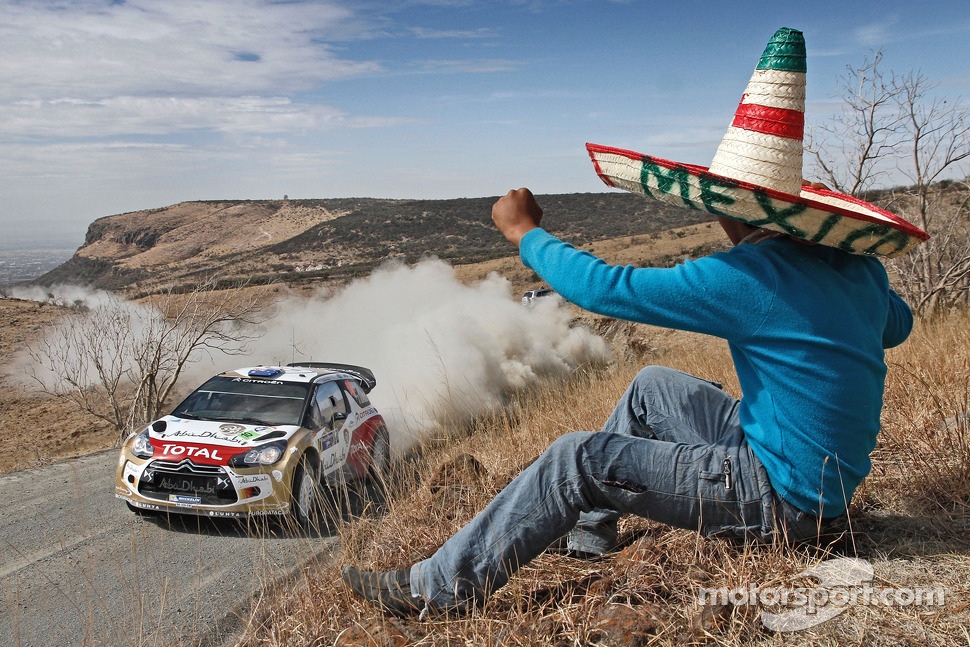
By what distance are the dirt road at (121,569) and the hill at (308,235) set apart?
3922 centimetres

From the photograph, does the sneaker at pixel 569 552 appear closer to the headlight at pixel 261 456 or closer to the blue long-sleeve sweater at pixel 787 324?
the blue long-sleeve sweater at pixel 787 324

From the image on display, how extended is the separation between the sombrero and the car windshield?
19.6 feet

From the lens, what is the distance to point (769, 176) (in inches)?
100

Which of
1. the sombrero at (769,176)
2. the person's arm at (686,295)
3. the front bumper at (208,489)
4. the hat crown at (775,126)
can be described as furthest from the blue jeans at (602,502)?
the front bumper at (208,489)

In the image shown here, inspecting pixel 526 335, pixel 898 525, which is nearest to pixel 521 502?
pixel 898 525

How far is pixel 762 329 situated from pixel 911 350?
495cm

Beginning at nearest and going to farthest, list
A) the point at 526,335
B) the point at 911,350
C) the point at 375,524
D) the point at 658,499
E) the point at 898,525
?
the point at 658,499 → the point at 898,525 → the point at 375,524 → the point at 911,350 → the point at 526,335

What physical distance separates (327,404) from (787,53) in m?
6.77

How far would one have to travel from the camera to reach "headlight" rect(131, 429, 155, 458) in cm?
713

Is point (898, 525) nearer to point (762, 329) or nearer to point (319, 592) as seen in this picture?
point (762, 329)

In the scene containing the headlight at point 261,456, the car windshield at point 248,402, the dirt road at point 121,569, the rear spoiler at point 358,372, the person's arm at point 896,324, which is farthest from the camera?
the rear spoiler at point 358,372

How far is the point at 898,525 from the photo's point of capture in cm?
323

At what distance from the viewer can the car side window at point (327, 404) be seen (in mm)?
8078

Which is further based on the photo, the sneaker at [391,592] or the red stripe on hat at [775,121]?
the sneaker at [391,592]
